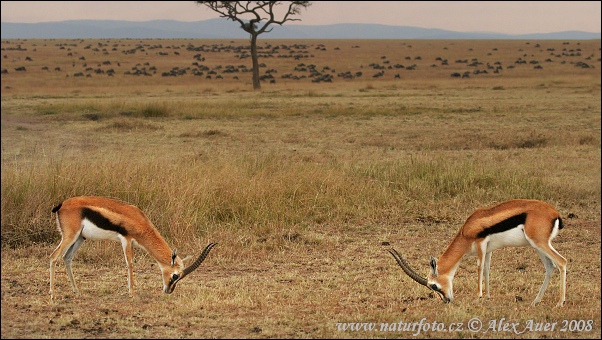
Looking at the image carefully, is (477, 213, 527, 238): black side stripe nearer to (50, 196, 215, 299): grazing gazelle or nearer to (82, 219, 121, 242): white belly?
(50, 196, 215, 299): grazing gazelle

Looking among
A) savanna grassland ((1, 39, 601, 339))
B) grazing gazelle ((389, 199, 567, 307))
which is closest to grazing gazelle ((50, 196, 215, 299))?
savanna grassland ((1, 39, 601, 339))

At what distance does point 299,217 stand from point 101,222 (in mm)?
4403

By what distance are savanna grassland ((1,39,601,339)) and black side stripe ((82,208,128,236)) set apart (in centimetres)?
74

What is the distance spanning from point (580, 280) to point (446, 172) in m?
5.05

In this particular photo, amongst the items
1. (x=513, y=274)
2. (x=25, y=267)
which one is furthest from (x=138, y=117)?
(x=513, y=274)

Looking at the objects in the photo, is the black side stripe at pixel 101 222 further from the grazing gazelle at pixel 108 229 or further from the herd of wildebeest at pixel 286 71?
the herd of wildebeest at pixel 286 71

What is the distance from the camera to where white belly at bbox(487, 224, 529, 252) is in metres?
6.66

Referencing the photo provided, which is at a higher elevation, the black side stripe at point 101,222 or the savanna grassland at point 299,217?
the black side stripe at point 101,222

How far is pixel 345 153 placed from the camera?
1762 centimetres

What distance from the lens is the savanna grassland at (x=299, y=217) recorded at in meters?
6.44

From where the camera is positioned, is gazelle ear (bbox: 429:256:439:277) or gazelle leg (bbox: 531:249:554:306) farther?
gazelle leg (bbox: 531:249:554:306)

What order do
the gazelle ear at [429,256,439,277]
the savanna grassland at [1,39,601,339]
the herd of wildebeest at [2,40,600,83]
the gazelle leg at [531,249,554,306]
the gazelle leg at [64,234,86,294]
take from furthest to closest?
the herd of wildebeest at [2,40,600,83]
the gazelle leg at [64,234,86,294]
the gazelle leg at [531,249,554,306]
the gazelle ear at [429,256,439,277]
the savanna grassland at [1,39,601,339]

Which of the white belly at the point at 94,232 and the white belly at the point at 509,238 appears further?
the white belly at the point at 94,232

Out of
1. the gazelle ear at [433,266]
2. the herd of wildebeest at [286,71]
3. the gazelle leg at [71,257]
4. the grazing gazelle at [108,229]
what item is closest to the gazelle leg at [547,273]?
the gazelle ear at [433,266]
